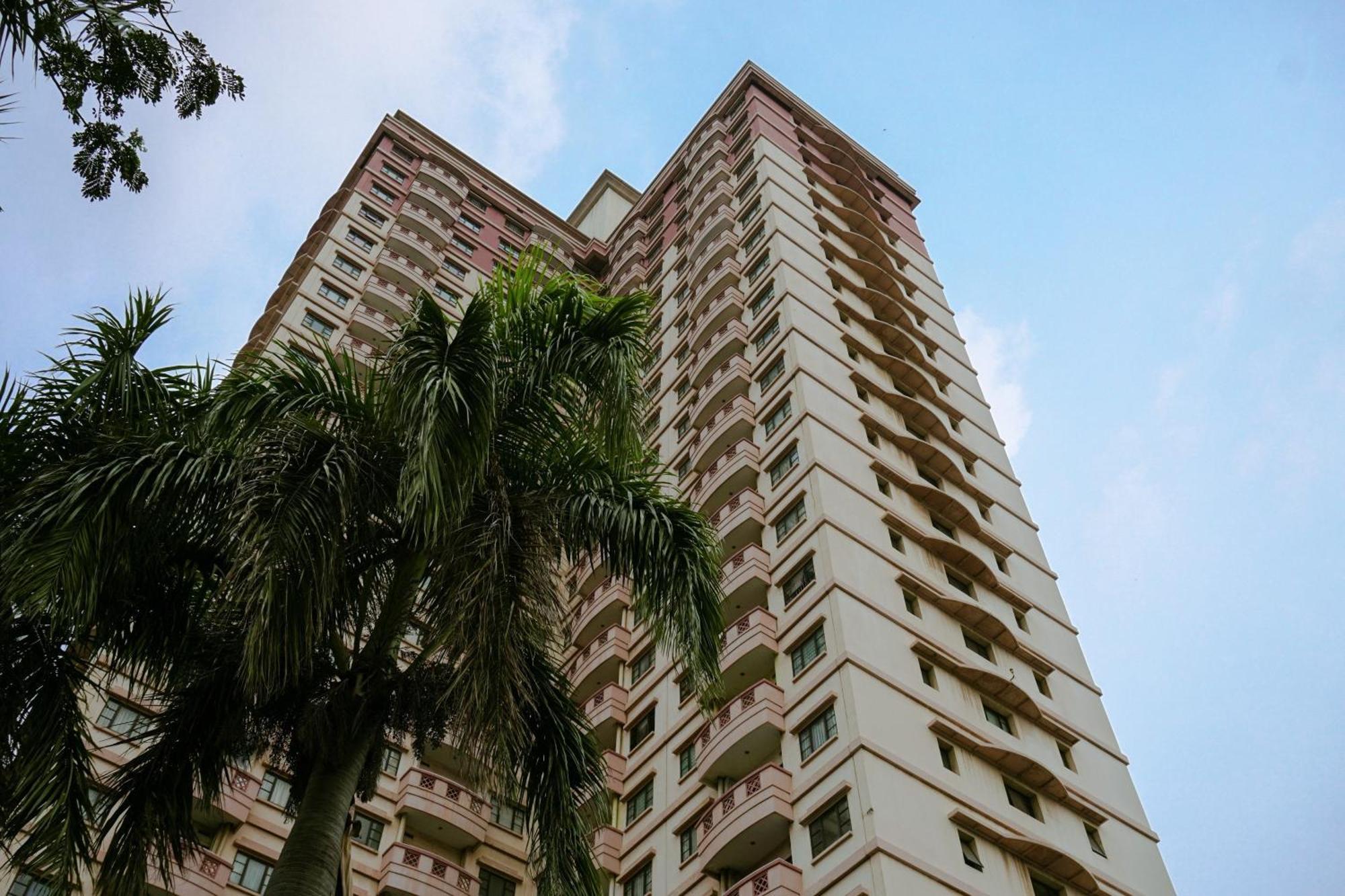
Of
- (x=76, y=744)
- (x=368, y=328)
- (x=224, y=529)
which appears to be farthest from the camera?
(x=368, y=328)

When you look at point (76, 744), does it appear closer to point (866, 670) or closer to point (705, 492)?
point (866, 670)

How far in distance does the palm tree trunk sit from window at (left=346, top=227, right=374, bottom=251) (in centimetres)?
4497

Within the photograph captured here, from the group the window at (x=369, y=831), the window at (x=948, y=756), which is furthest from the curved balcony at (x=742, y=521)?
the window at (x=369, y=831)

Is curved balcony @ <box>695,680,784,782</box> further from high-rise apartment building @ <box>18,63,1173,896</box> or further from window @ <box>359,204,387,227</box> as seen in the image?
window @ <box>359,204,387,227</box>

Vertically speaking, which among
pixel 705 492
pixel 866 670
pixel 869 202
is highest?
pixel 869 202

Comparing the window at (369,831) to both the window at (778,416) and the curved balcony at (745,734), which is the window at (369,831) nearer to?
the curved balcony at (745,734)

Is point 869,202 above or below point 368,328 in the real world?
above

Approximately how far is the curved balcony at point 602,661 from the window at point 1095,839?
15293 mm

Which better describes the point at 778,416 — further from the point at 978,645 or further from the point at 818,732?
the point at 818,732

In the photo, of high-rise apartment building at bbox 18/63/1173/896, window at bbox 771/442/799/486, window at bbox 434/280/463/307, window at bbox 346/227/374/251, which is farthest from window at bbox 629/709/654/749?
window at bbox 346/227/374/251

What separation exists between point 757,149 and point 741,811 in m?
35.8


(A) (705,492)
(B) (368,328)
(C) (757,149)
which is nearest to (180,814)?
(A) (705,492)

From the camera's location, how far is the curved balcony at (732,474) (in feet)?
126

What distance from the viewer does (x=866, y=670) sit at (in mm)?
28781
